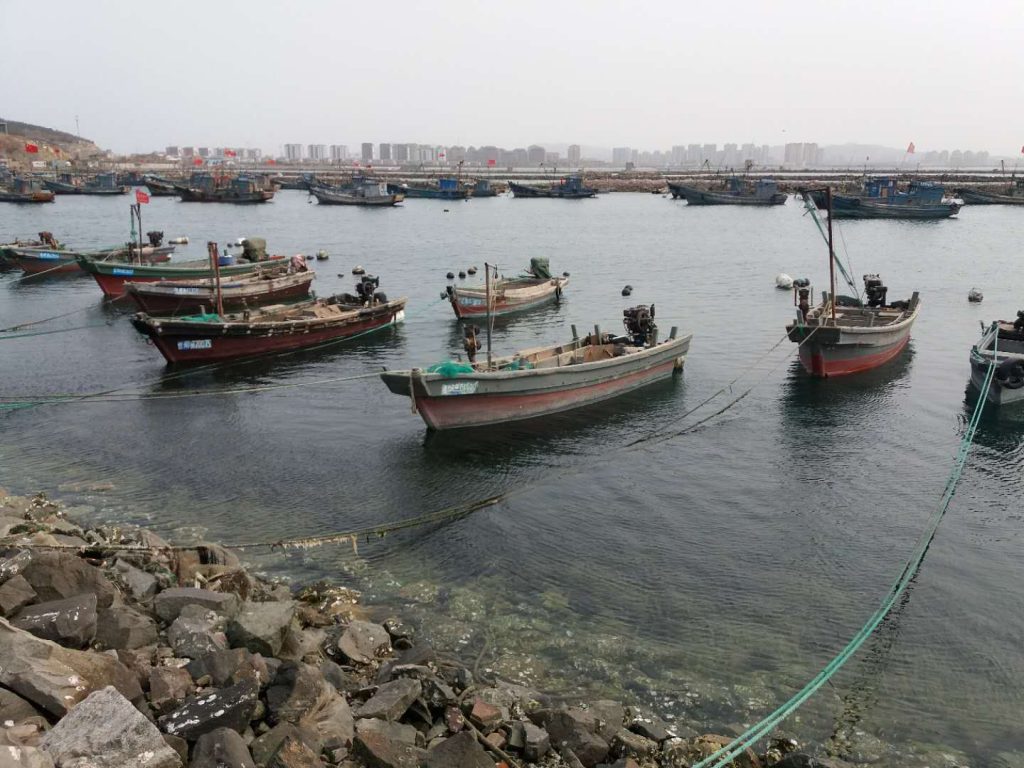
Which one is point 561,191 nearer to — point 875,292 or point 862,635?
point 875,292

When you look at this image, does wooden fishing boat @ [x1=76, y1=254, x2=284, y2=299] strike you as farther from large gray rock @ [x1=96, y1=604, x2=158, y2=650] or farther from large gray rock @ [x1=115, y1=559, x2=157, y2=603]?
large gray rock @ [x1=96, y1=604, x2=158, y2=650]

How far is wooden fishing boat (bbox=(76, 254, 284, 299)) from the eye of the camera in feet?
131

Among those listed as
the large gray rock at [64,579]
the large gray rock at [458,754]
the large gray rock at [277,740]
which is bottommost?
the large gray rock at [458,754]

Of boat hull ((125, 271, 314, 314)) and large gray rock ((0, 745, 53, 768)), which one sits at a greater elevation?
boat hull ((125, 271, 314, 314))

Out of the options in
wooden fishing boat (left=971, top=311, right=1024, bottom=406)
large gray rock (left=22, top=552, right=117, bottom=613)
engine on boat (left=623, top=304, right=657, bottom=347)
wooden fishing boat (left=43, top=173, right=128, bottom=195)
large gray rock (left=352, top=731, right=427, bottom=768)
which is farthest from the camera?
wooden fishing boat (left=43, top=173, right=128, bottom=195)

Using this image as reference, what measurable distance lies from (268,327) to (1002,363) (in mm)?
24042

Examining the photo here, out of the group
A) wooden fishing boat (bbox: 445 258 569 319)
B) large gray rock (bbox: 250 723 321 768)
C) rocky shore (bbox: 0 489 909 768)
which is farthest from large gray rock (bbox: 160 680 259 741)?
wooden fishing boat (bbox: 445 258 569 319)

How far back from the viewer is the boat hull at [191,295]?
35438mm

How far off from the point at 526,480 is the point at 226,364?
14875 mm

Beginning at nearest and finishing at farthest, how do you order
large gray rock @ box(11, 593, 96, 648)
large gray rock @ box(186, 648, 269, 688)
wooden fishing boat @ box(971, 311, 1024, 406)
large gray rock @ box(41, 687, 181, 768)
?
large gray rock @ box(41, 687, 181, 768) → large gray rock @ box(11, 593, 96, 648) → large gray rock @ box(186, 648, 269, 688) → wooden fishing boat @ box(971, 311, 1024, 406)

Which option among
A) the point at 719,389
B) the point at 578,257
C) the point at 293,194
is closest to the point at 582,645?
the point at 719,389

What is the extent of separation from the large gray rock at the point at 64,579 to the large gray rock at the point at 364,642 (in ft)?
9.63

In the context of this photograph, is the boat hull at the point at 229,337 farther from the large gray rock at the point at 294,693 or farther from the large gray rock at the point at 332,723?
the large gray rock at the point at 332,723

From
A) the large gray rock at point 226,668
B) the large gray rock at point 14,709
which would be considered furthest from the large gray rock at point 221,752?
the large gray rock at point 14,709
